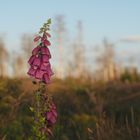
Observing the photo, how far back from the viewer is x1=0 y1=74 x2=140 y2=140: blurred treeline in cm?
955

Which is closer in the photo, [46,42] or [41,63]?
[41,63]

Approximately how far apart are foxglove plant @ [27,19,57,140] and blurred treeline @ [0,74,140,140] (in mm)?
1001

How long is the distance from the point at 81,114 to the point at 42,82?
33.5ft

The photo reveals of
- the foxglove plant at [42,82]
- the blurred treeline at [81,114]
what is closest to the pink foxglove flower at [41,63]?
the foxglove plant at [42,82]

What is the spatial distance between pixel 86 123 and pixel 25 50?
34.8m

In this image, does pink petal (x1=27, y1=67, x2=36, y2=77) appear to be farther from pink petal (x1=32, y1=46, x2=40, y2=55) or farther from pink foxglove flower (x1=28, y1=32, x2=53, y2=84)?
pink petal (x1=32, y1=46, x2=40, y2=55)

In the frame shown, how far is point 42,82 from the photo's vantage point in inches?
230

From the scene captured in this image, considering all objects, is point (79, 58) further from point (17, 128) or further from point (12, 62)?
point (17, 128)

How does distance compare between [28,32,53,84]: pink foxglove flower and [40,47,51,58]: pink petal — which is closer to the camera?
[28,32,53,84]: pink foxglove flower

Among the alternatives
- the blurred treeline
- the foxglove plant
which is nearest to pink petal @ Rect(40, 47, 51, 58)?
the foxglove plant

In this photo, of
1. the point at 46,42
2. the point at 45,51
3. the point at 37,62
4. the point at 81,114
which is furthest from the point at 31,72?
the point at 81,114

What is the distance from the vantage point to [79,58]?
57.0 meters

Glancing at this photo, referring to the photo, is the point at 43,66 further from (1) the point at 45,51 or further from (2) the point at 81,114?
(2) the point at 81,114

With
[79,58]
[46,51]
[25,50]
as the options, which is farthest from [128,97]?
[79,58]
